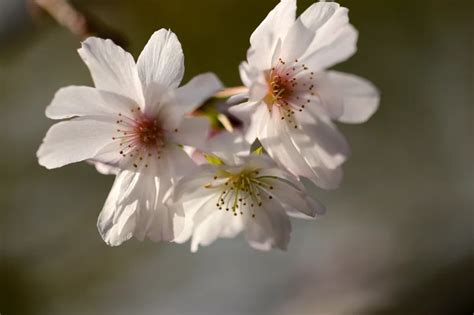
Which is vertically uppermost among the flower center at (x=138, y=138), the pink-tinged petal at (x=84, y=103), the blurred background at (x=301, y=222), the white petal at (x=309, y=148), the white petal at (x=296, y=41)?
the pink-tinged petal at (x=84, y=103)

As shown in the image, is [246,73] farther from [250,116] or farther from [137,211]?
[137,211]

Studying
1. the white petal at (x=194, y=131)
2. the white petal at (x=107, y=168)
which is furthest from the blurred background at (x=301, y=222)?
the white petal at (x=194, y=131)

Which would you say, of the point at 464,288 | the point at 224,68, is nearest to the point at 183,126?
the point at 224,68

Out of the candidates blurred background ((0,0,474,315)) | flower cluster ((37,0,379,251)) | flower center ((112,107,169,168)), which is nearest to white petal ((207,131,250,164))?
flower cluster ((37,0,379,251))

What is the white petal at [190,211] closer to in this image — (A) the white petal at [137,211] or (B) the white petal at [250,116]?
(A) the white petal at [137,211]

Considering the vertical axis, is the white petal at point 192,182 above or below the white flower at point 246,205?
above

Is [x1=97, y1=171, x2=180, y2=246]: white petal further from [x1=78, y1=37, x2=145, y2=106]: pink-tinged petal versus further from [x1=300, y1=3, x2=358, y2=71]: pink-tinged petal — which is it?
[x1=300, y1=3, x2=358, y2=71]: pink-tinged petal

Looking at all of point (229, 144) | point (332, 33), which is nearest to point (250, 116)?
point (229, 144)

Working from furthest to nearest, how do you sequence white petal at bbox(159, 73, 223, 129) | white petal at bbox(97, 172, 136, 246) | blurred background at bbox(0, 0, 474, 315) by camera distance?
blurred background at bbox(0, 0, 474, 315) → white petal at bbox(97, 172, 136, 246) → white petal at bbox(159, 73, 223, 129)

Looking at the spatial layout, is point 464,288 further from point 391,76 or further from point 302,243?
point 391,76
